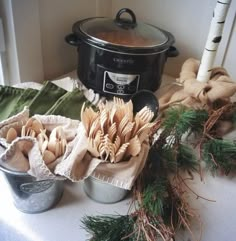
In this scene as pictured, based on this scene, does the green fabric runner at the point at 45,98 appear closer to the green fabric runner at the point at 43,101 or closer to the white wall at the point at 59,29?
the green fabric runner at the point at 43,101

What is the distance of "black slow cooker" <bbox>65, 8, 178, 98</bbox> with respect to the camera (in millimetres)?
674

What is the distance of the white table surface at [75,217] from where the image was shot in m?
0.47

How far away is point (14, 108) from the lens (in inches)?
24.0

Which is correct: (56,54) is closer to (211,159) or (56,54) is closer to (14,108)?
(14,108)

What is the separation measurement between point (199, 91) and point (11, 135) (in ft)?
1.37

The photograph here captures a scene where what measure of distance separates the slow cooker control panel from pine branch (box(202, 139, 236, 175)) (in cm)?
23

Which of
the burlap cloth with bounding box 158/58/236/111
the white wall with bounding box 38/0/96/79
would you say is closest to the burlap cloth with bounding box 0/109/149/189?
the burlap cloth with bounding box 158/58/236/111

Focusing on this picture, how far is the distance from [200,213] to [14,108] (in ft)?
1.39

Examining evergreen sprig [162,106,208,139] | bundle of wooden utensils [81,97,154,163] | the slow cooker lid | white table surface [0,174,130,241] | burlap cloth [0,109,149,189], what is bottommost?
white table surface [0,174,130,241]

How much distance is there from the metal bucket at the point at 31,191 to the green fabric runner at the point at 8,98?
210mm

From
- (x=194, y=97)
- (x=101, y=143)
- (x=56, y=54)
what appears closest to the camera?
(x=101, y=143)

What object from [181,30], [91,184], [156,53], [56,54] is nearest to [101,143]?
[91,184]

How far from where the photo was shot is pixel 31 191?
0.46m

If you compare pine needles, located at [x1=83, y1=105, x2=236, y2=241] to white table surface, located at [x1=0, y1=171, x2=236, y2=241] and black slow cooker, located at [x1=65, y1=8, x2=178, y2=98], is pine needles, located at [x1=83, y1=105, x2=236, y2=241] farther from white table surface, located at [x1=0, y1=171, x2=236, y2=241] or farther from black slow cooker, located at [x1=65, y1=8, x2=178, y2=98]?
black slow cooker, located at [x1=65, y1=8, x2=178, y2=98]
